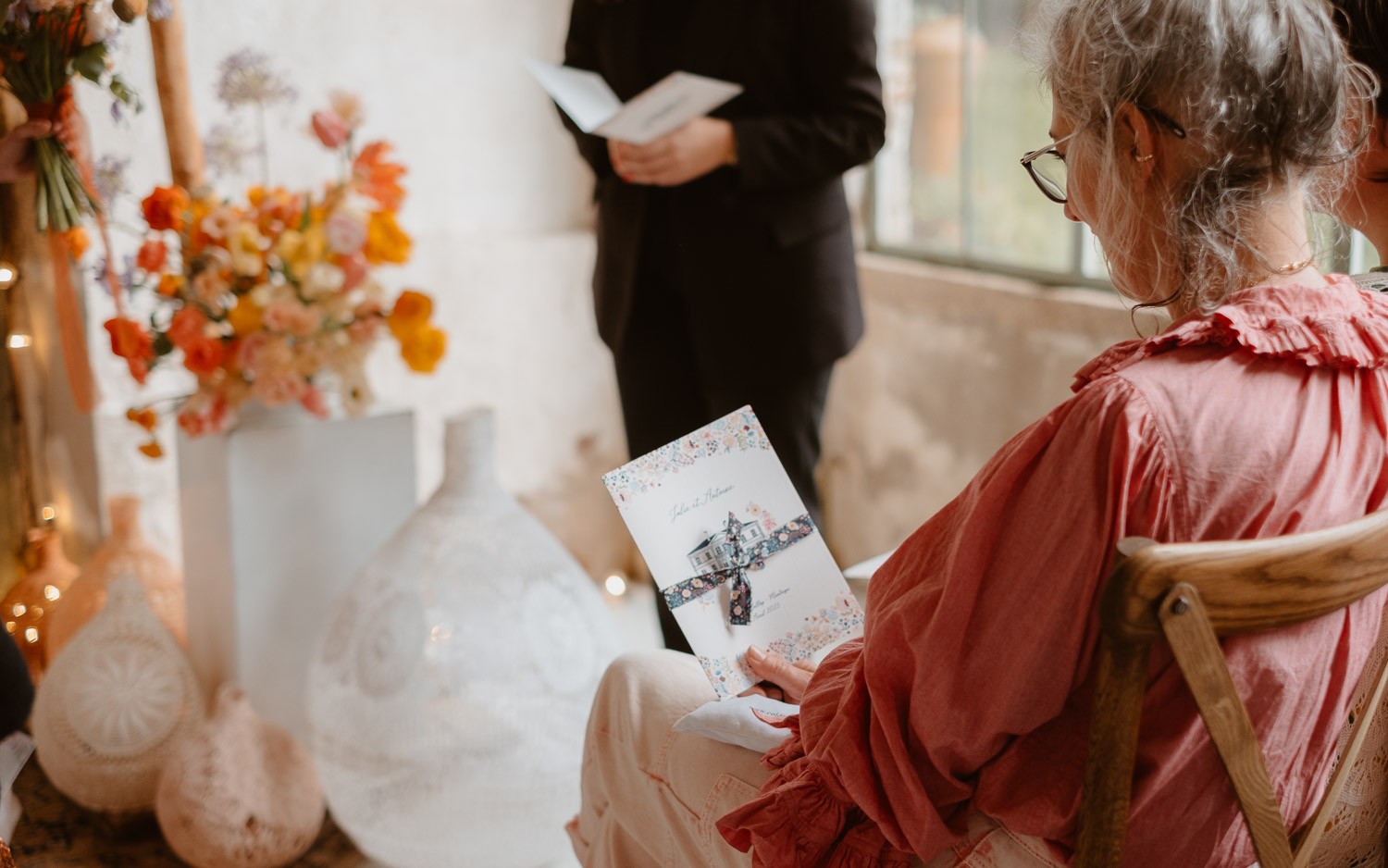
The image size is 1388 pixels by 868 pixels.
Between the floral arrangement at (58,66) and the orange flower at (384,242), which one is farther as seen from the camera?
the orange flower at (384,242)

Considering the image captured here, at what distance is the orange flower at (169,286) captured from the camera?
1.73m

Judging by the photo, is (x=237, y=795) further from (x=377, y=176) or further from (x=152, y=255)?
(x=377, y=176)

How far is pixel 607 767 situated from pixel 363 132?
5.99 ft

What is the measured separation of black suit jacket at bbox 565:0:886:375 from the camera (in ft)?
5.69

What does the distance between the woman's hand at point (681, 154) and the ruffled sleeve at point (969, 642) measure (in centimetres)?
94

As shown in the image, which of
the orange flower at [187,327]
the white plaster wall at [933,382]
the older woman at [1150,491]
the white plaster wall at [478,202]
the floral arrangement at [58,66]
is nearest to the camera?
the older woman at [1150,491]

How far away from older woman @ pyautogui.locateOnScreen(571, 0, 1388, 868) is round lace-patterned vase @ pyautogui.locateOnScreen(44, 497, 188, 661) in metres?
1.27

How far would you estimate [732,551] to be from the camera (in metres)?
1.11

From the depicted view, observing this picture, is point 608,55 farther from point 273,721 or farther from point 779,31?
point 273,721

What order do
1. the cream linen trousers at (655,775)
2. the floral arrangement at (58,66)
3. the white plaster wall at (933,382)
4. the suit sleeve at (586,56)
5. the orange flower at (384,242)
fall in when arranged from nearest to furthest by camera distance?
the cream linen trousers at (655,775)
the floral arrangement at (58,66)
the orange flower at (384,242)
the suit sleeve at (586,56)
the white plaster wall at (933,382)

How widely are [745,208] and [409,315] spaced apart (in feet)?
1.65

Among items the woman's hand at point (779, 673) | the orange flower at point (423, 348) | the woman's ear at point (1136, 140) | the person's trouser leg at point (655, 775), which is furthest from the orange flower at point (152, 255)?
the woman's ear at point (1136, 140)

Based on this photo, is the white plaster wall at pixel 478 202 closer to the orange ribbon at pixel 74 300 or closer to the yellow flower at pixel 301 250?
the orange ribbon at pixel 74 300

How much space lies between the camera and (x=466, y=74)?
2.75 m
